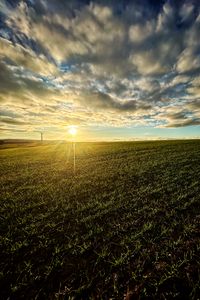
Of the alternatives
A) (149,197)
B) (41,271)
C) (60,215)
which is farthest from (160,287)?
(149,197)

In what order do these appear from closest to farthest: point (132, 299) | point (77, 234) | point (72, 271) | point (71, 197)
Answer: point (132, 299)
point (72, 271)
point (77, 234)
point (71, 197)

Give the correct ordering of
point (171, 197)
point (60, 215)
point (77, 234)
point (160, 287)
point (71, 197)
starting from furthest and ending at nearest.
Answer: point (71, 197)
point (171, 197)
point (60, 215)
point (77, 234)
point (160, 287)

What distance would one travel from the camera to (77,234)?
668cm

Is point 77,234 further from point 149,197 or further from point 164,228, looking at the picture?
point 149,197

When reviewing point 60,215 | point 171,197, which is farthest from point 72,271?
point 171,197

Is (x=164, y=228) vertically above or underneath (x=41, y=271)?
above

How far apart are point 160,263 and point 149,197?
5.18 metres

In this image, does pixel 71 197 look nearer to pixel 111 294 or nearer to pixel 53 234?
pixel 53 234

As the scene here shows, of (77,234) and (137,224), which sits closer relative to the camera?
(77,234)

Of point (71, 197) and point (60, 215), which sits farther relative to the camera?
point (71, 197)

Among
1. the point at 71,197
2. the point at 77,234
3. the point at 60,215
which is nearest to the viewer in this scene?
the point at 77,234

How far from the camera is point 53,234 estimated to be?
265 inches

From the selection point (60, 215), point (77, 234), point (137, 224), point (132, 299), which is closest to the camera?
point (132, 299)

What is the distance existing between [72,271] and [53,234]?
2.10m
